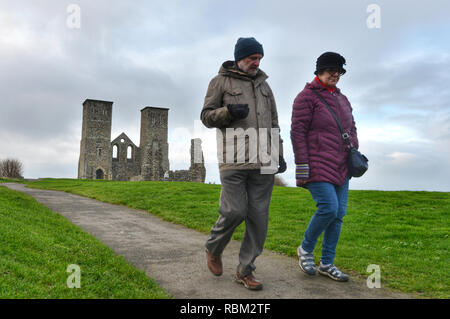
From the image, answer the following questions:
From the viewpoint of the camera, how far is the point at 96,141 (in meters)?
55.2

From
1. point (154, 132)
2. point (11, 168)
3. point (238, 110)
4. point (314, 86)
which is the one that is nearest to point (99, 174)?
point (154, 132)

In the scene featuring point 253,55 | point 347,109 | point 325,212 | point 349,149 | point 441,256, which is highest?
point 253,55

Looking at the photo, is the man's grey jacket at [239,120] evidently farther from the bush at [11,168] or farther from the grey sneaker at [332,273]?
the bush at [11,168]

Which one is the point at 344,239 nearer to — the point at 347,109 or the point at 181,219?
the point at 347,109

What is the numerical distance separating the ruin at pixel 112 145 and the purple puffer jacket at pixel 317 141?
47.2 m

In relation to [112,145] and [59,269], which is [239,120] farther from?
[112,145]

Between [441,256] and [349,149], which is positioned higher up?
[349,149]

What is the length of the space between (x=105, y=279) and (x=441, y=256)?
4964mm

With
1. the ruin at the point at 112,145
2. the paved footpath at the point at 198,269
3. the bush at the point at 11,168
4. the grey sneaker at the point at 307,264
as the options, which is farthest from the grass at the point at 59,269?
the bush at the point at 11,168

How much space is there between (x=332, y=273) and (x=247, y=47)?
268 centimetres

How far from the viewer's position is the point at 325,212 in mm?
4094

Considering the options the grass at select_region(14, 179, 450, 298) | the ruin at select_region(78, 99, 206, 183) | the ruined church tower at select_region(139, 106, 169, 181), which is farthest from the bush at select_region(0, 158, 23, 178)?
the grass at select_region(14, 179, 450, 298)
